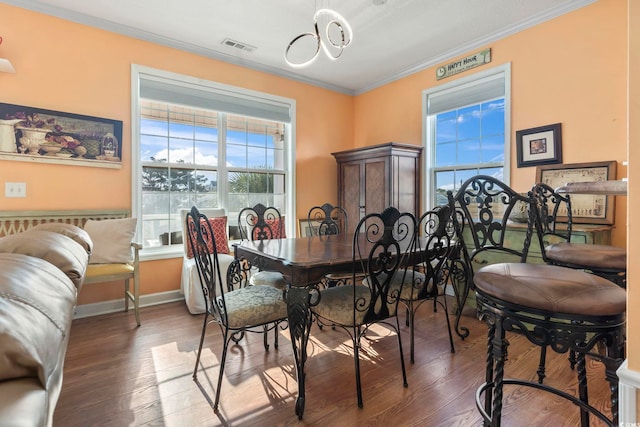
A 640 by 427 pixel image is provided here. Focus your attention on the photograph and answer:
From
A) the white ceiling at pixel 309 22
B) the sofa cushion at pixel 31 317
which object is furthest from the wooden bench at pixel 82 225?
the sofa cushion at pixel 31 317

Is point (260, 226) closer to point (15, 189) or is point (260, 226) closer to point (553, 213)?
point (15, 189)

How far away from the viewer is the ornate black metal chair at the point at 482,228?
154cm

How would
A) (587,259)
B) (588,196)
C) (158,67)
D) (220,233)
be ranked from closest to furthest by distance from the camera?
(587,259) → (588,196) → (158,67) → (220,233)

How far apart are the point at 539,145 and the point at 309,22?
8.16 ft

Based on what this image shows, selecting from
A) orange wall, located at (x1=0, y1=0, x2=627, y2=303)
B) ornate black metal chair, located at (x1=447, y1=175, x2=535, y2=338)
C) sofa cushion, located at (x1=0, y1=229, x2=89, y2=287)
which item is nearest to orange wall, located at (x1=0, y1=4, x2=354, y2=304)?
orange wall, located at (x1=0, y1=0, x2=627, y2=303)

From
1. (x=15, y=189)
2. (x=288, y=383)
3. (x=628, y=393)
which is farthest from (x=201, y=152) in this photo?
(x=628, y=393)

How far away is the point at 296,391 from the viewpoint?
1.84 metres

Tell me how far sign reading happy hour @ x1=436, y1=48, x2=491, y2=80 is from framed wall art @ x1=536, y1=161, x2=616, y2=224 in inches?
54.2

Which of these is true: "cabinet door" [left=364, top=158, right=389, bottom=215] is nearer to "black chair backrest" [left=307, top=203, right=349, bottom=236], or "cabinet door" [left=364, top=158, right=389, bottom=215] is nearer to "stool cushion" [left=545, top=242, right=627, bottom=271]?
"black chair backrest" [left=307, top=203, right=349, bottom=236]

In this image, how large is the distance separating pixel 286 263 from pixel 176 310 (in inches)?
84.4

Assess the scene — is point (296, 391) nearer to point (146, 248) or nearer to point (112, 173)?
point (146, 248)

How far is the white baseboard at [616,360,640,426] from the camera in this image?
2.33 ft

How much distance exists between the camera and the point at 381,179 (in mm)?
3920

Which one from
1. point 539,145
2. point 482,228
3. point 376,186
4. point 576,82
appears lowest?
point 482,228
